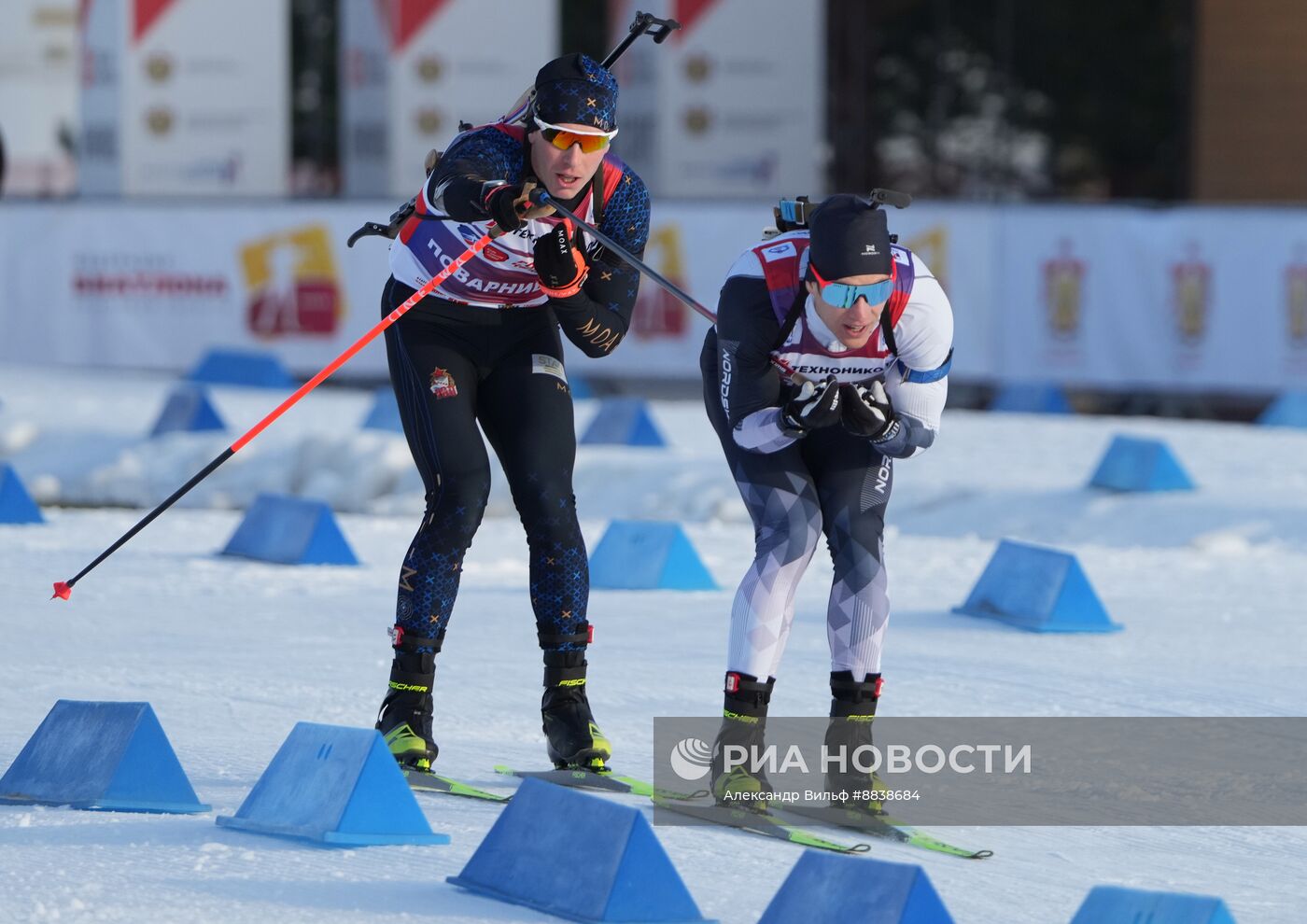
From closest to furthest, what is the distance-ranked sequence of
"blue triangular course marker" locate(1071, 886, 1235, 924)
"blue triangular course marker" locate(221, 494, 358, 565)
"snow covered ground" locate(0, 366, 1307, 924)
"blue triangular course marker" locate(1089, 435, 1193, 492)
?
1. "blue triangular course marker" locate(1071, 886, 1235, 924)
2. "snow covered ground" locate(0, 366, 1307, 924)
3. "blue triangular course marker" locate(221, 494, 358, 565)
4. "blue triangular course marker" locate(1089, 435, 1193, 492)

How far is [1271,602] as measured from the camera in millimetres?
8562

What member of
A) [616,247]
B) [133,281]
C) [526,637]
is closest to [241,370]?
[133,281]

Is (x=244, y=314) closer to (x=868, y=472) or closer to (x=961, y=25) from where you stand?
(x=868, y=472)

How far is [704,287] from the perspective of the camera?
1523cm

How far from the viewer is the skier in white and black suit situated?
488 centimetres

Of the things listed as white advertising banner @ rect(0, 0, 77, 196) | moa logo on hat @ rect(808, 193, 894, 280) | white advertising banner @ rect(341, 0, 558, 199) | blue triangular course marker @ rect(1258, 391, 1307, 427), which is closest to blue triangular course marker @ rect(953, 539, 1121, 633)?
moa logo on hat @ rect(808, 193, 894, 280)

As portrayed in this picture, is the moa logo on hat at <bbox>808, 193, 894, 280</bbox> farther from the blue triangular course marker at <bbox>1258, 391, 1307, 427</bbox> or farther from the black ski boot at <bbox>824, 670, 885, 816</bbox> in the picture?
the blue triangular course marker at <bbox>1258, 391, 1307, 427</bbox>

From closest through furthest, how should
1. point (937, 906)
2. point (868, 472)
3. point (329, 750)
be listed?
point (937, 906) → point (329, 750) → point (868, 472)

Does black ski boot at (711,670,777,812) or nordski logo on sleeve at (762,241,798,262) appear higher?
nordski logo on sleeve at (762,241,798,262)

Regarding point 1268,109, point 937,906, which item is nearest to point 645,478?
point 937,906

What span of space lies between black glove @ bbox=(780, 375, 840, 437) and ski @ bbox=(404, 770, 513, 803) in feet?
3.28

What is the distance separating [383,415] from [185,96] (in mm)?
4980

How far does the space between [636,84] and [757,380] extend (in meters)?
13.1

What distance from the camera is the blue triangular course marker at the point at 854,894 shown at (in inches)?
149
